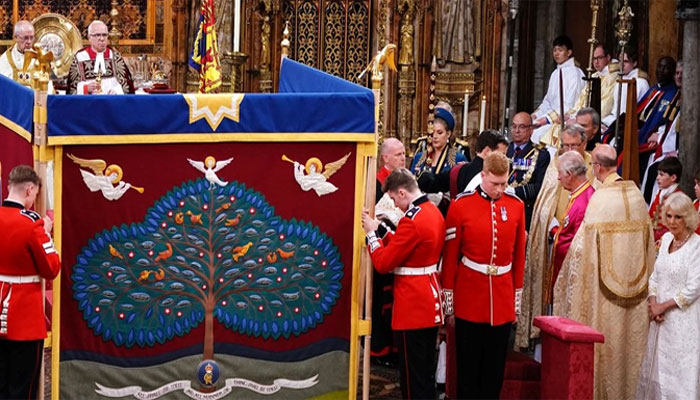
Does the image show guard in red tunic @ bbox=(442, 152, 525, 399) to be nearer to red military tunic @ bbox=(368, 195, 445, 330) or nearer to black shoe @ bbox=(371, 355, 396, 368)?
red military tunic @ bbox=(368, 195, 445, 330)

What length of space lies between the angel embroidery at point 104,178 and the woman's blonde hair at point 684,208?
3.20 meters

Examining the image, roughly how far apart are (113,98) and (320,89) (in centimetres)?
170

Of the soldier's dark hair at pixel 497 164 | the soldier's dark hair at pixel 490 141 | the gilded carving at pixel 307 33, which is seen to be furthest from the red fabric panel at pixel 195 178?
the gilded carving at pixel 307 33

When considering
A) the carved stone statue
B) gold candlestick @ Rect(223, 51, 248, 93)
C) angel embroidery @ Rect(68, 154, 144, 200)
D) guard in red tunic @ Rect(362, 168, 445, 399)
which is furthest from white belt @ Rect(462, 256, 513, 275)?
gold candlestick @ Rect(223, 51, 248, 93)

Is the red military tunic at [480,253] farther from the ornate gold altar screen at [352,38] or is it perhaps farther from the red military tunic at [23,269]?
the ornate gold altar screen at [352,38]

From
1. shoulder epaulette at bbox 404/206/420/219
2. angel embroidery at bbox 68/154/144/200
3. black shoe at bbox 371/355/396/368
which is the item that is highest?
angel embroidery at bbox 68/154/144/200

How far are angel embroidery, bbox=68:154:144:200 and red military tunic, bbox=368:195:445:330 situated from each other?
4.70ft

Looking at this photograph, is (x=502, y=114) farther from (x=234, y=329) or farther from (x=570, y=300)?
(x=234, y=329)

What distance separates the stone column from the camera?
1120 centimetres

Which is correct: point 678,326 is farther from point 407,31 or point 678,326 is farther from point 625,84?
point 407,31

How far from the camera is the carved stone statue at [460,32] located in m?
15.1

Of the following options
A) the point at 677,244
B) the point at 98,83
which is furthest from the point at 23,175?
the point at 677,244

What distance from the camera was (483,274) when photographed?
7305mm

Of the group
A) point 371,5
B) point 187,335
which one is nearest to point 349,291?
point 187,335
